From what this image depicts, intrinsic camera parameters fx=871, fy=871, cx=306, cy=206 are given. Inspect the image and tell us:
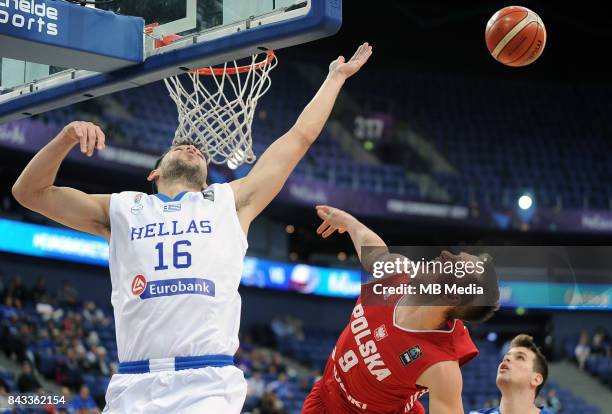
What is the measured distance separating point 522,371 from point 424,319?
2.39 ft

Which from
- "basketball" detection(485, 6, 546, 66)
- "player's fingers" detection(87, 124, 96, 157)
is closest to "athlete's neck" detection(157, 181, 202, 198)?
"player's fingers" detection(87, 124, 96, 157)

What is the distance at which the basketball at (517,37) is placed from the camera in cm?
648

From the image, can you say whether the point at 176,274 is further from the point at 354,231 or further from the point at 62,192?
the point at 354,231

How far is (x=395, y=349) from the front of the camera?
4336 mm

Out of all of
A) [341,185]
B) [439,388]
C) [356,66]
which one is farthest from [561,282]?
[341,185]

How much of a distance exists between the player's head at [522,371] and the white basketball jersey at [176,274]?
2148 millimetres

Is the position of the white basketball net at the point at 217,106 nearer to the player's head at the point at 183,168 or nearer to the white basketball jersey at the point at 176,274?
the player's head at the point at 183,168

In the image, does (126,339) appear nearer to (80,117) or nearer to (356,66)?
(356,66)

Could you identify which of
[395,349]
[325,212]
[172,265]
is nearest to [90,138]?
[172,265]

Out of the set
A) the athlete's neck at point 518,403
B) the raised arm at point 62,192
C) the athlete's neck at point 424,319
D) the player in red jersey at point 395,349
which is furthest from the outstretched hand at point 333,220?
the raised arm at point 62,192

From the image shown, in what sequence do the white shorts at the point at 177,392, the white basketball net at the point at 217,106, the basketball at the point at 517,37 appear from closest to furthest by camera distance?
the white shorts at the point at 177,392 → the white basketball net at the point at 217,106 → the basketball at the point at 517,37

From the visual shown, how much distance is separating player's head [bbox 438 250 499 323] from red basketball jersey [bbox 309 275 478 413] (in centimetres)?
9

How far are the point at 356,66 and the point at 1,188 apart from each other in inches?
549

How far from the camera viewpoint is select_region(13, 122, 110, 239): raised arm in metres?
2.94
